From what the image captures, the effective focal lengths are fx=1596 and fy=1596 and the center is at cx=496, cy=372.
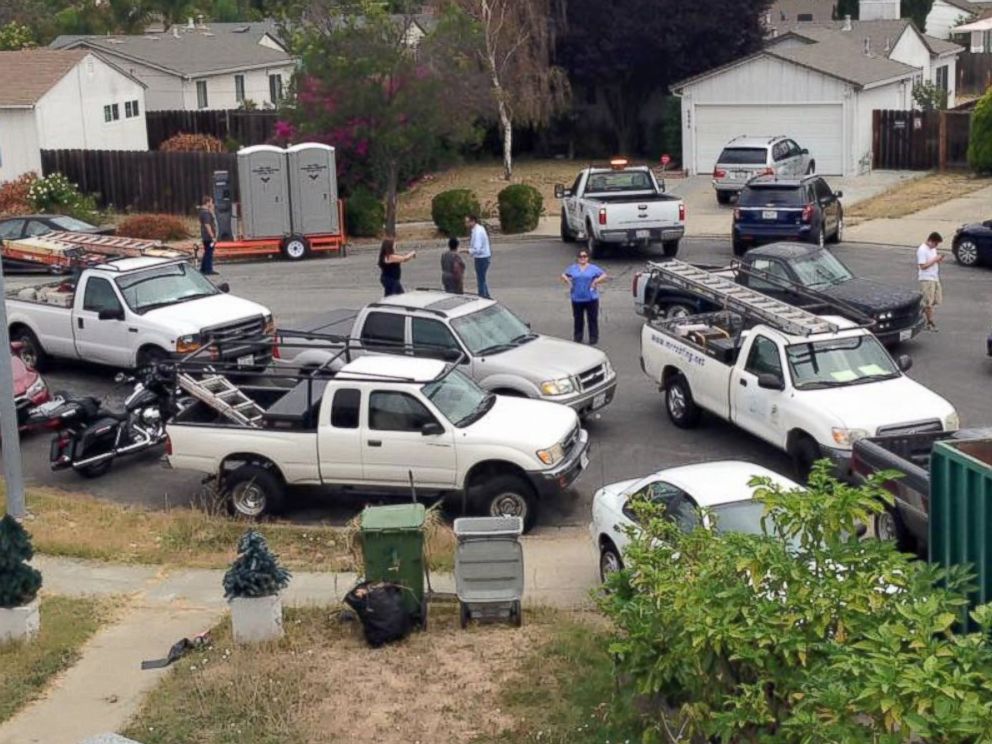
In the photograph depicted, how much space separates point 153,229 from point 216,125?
14.2 meters

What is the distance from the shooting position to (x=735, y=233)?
99.5ft

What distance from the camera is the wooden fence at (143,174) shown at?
3962cm

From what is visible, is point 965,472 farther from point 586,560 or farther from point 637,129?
→ point 637,129

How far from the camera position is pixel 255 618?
12.9m

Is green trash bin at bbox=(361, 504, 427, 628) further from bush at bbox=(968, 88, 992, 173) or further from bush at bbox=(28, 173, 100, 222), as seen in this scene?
bush at bbox=(968, 88, 992, 173)

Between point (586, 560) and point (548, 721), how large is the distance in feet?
12.8

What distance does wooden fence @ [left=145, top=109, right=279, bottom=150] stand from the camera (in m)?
48.7

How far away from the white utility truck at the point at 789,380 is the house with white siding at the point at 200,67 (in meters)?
35.1

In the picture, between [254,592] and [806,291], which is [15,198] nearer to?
[806,291]

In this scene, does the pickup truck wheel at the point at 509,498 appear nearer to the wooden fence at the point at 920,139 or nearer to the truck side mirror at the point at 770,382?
the truck side mirror at the point at 770,382

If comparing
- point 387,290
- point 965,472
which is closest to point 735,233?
Result: point 387,290

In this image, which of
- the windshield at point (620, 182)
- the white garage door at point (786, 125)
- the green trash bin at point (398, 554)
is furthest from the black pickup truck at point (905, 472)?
the white garage door at point (786, 125)

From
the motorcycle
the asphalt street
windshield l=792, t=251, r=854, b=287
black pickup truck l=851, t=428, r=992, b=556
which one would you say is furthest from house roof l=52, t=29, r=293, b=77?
black pickup truck l=851, t=428, r=992, b=556

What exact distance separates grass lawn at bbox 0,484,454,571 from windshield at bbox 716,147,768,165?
24.5 metres
